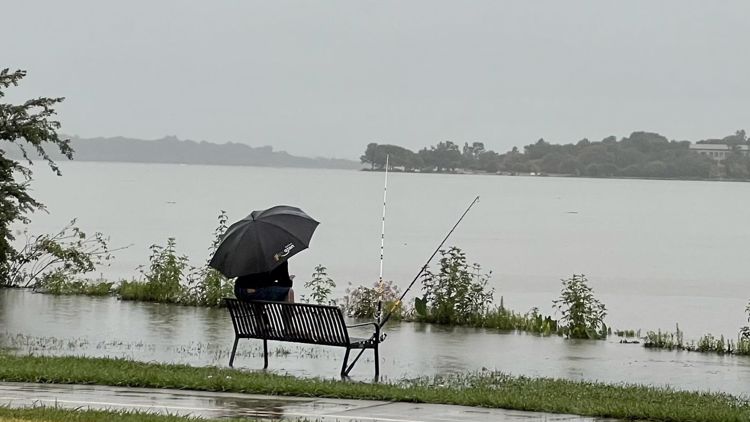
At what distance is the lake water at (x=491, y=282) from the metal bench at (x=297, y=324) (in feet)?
1.94

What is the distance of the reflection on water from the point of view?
15398mm

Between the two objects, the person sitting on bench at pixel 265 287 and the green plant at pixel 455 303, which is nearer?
the person sitting on bench at pixel 265 287

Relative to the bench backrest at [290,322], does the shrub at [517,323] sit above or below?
below

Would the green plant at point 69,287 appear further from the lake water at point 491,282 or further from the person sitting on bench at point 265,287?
the person sitting on bench at point 265,287

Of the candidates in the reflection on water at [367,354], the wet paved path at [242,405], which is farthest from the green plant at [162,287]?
the wet paved path at [242,405]

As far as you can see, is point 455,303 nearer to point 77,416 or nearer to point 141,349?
point 141,349

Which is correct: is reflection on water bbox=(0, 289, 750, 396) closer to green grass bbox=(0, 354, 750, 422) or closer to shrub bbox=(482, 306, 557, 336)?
shrub bbox=(482, 306, 557, 336)

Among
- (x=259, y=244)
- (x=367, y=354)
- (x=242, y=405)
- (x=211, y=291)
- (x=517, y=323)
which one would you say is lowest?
(x=242, y=405)

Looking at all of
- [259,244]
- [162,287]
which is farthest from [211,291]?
[259,244]

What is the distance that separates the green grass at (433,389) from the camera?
1111 centimetres

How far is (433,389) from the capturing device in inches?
484

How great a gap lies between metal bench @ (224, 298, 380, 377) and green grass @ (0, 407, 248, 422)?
3664 mm

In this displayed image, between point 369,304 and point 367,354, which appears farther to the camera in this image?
point 369,304

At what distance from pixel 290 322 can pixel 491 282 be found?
29.7 metres
